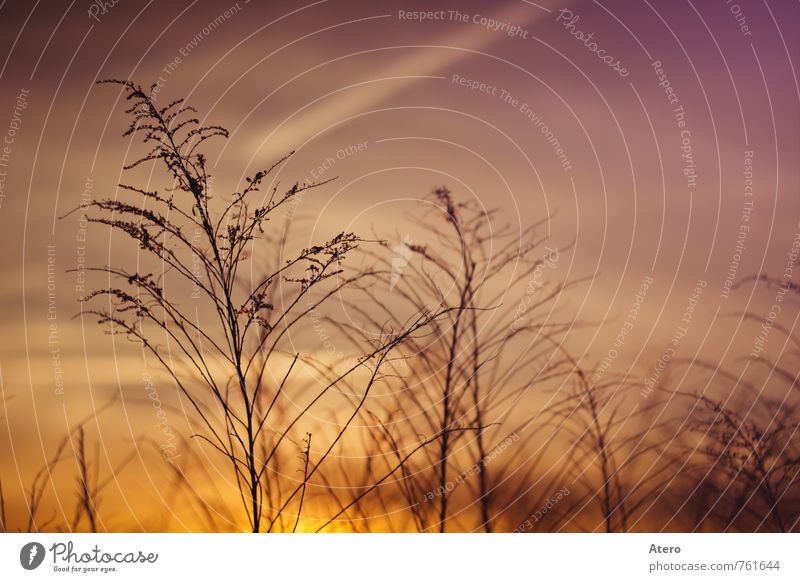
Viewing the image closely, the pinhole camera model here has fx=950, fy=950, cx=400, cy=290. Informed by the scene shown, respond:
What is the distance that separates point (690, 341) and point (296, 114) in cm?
266

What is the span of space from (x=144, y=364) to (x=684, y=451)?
124 inches

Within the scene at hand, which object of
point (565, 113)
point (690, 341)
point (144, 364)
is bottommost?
point (690, 341)

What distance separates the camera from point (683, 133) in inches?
223

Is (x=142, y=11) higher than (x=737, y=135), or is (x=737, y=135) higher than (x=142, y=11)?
(x=142, y=11)

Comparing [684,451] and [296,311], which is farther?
[684,451]

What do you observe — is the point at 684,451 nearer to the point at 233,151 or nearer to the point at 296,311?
the point at 296,311

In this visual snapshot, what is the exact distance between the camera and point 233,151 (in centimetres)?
529

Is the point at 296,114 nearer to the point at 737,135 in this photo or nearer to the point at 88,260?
the point at 88,260

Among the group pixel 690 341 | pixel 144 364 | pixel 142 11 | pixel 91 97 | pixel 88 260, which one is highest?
pixel 142 11
